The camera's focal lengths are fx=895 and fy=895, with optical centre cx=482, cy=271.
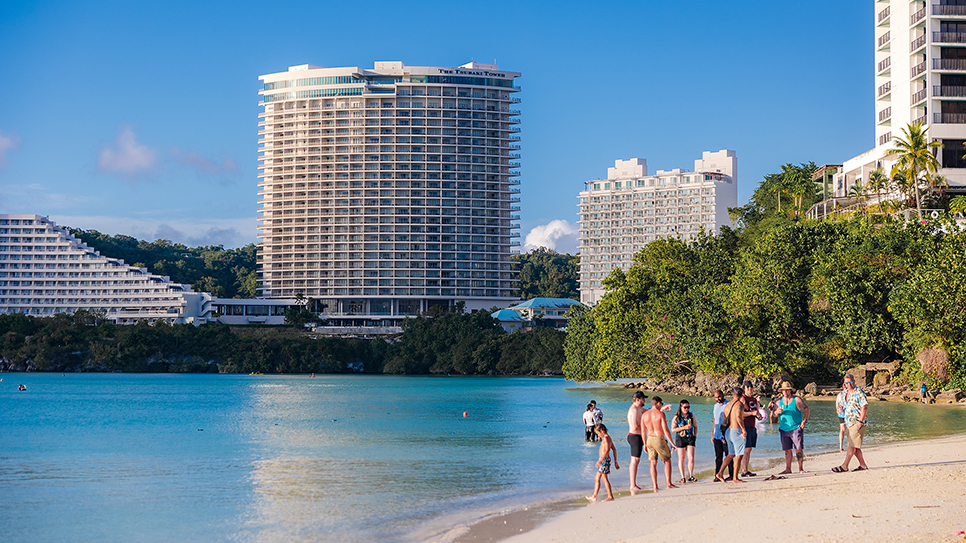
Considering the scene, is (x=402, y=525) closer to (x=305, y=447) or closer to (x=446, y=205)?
(x=305, y=447)

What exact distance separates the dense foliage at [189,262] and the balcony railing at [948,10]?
428ft

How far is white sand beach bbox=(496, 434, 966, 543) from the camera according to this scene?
1180cm

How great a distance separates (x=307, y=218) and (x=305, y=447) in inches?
5432

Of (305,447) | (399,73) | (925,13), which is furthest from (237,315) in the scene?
(305,447)

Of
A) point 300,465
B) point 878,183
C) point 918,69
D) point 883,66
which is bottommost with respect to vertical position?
point 300,465

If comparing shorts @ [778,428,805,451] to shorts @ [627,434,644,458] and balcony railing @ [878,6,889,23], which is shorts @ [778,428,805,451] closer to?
shorts @ [627,434,644,458]

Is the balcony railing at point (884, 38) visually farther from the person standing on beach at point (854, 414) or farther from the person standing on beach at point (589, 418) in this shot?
the person standing on beach at point (854, 414)

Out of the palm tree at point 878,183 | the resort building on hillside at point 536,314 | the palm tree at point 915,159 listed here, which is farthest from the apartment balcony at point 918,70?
the resort building on hillside at point 536,314

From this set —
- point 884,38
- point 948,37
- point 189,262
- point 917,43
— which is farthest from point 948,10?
point 189,262

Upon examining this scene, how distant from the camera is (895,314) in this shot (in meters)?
42.2

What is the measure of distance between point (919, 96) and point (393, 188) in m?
107

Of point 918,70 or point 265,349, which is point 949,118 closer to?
point 918,70

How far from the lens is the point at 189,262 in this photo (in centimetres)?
17025

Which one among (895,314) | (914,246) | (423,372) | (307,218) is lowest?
(423,372)
